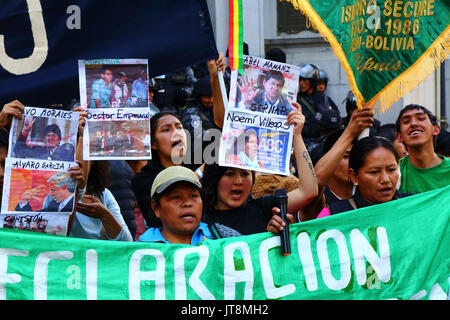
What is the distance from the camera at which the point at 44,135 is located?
15.4 ft

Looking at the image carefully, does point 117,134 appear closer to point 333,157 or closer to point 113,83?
point 113,83

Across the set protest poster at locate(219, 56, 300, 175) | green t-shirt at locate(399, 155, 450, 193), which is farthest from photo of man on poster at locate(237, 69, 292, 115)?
green t-shirt at locate(399, 155, 450, 193)

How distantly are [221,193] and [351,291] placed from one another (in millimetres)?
1013

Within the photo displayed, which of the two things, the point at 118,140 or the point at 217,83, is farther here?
the point at 217,83

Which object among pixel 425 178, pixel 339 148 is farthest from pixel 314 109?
pixel 339 148

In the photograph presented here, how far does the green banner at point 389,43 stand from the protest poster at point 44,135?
1721mm

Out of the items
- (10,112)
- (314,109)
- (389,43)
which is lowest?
(10,112)

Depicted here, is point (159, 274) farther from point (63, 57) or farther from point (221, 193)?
point (63, 57)

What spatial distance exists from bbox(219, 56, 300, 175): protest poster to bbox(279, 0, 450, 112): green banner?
51 cm

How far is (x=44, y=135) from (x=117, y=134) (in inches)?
17.0

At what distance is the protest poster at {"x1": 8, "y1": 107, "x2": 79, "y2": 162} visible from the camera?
4648 millimetres

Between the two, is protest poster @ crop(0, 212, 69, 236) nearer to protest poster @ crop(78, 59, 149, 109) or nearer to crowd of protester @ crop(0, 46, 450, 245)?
crowd of protester @ crop(0, 46, 450, 245)

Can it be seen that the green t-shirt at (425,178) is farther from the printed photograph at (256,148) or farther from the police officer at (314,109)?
the police officer at (314,109)

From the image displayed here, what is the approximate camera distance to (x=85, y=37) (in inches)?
198
